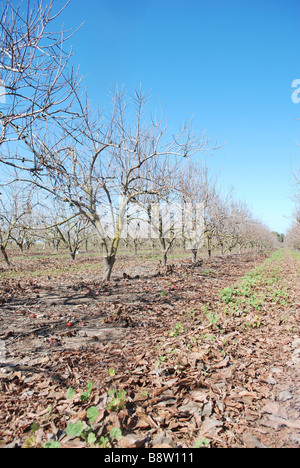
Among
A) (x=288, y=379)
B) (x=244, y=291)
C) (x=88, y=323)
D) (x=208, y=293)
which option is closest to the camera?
(x=288, y=379)

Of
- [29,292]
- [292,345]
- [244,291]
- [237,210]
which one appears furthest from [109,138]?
[237,210]

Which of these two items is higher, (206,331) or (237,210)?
(237,210)

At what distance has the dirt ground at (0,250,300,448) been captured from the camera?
213cm

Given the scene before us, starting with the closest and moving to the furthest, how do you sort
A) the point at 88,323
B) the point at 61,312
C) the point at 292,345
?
the point at 292,345
the point at 88,323
the point at 61,312

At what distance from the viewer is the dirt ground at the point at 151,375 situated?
213 cm

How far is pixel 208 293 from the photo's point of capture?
7.32 metres

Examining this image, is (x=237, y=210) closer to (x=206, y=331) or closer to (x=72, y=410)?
(x=206, y=331)

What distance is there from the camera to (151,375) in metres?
3.01

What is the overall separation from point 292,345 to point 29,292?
6306mm

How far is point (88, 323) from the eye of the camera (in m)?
4.72
